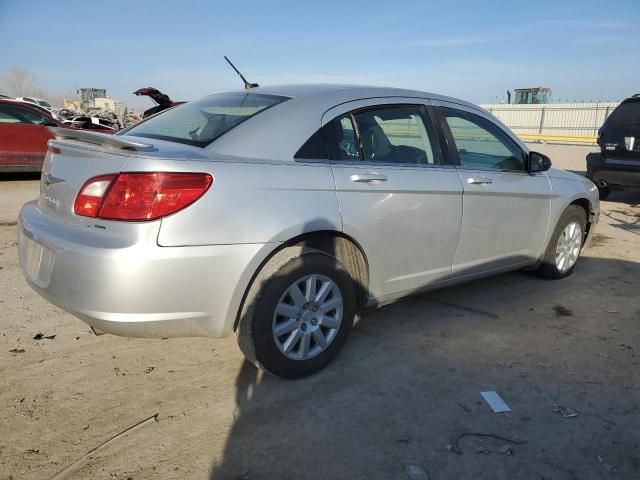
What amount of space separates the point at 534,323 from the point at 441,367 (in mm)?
1115

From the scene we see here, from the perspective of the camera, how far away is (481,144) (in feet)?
12.8

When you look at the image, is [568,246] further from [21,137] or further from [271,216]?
[21,137]

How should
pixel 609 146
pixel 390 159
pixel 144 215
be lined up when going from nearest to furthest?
1. pixel 144 215
2. pixel 390 159
3. pixel 609 146

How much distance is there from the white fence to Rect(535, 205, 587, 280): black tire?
85.4ft

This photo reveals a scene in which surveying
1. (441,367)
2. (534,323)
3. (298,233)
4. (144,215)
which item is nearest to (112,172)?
(144,215)

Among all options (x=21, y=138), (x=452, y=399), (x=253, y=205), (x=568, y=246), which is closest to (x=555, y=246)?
(x=568, y=246)

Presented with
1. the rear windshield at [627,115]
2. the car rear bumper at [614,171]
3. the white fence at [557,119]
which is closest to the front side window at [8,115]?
the car rear bumper at [614,171]

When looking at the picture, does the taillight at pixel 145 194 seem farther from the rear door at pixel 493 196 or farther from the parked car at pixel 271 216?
the rear door at pixel 493 196

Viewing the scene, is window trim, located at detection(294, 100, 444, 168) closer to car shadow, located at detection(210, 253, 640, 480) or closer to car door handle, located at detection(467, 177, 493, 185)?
car door handle, located at detection(467, 177, 493, 185)

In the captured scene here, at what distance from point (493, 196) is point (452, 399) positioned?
1.61 metres

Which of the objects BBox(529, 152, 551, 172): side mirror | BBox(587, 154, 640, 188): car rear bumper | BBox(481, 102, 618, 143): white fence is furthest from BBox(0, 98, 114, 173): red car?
BBox(481, 102, 618, 143): white fence

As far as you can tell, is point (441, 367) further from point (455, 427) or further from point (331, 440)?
point (331, 440)

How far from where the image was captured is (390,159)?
3209mm

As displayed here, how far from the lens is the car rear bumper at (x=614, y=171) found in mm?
7652
